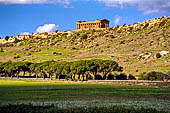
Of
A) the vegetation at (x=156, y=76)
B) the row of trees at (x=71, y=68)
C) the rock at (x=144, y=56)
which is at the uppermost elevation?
the rock at (x=144, y=56)

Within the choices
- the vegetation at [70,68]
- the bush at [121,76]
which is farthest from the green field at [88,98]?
the bush at [121,76]

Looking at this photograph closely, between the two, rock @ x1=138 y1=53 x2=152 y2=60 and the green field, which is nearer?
the green field

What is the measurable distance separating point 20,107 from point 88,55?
13340cm

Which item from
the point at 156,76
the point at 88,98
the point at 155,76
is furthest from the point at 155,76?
the point at 88,98

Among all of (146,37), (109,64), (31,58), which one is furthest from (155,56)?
(31,58)

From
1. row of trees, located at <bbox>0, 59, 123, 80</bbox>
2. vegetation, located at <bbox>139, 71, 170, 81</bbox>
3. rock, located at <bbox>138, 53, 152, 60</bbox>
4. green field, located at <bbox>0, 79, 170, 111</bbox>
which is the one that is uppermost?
rock, located at <bbox>138, 53, 152, 60</bbox>

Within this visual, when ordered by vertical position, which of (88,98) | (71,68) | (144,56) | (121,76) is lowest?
Answer: (88,98)

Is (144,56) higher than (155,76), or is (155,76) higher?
(144,56)

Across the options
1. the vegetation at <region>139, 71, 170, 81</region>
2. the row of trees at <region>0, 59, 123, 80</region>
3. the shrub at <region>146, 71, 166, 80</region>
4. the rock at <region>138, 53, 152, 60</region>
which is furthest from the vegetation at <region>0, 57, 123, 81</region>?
the rock at <region>138, 53, 152, 60</region>

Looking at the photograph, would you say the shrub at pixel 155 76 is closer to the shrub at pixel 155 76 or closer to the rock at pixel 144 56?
the shrub at pixel 155 76

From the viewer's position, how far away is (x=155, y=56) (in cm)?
14900

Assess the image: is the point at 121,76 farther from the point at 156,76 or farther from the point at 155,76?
the point at 156,76

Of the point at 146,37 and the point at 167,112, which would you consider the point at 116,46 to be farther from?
the point at 167,112

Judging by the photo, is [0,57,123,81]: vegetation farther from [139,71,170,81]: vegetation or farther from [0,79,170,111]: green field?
[0,79,170,111]: green field
